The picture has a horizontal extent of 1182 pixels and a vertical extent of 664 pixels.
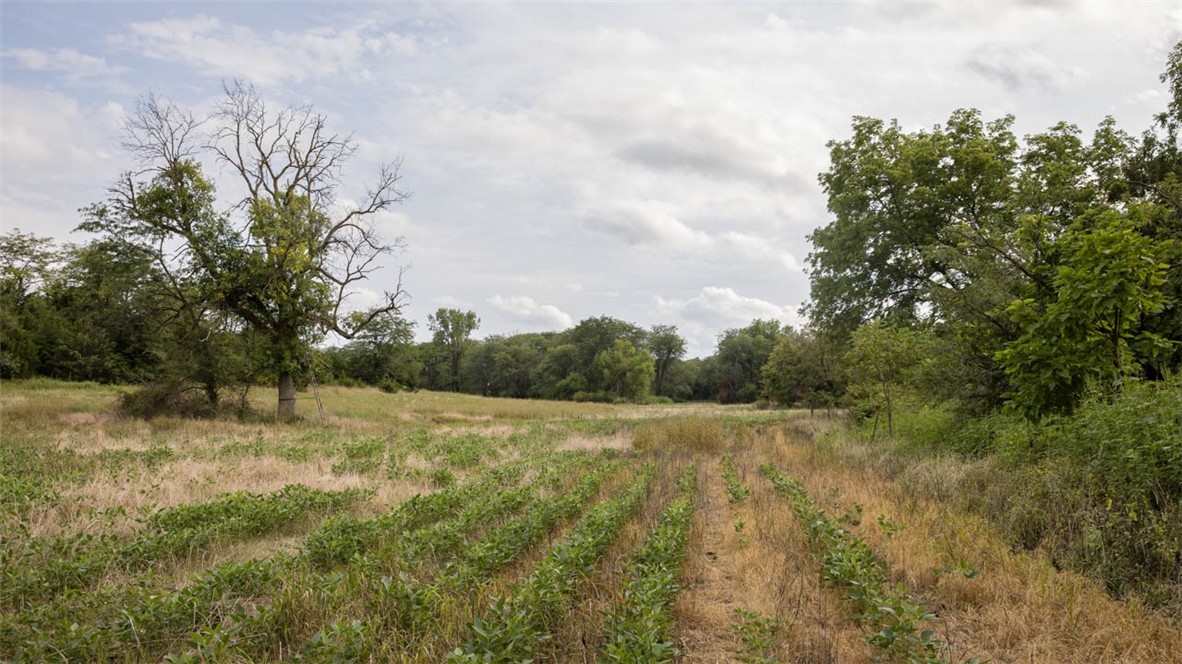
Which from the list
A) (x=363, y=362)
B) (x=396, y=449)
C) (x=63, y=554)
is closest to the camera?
(x=63, y=554)

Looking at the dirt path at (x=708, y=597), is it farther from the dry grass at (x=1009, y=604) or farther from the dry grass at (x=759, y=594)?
the dry grass at (x=1009, y=604)

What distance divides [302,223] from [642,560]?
22.0 meters

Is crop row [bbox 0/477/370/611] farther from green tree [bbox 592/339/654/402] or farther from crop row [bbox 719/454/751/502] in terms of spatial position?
green tree [bbox 592/339/654/402]

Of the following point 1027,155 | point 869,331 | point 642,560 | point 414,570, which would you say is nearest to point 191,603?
point 414,570

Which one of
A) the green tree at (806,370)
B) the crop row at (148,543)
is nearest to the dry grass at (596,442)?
the crop row at (148,543)

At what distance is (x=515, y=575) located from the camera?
18.7 feet

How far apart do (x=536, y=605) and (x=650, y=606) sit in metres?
0.89

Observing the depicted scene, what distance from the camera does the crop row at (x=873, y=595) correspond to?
3.79 meters

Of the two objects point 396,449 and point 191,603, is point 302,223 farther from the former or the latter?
point 191,603

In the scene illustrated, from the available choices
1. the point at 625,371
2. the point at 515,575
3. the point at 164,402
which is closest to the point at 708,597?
the point at 515,575

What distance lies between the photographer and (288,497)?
8258 millimetres

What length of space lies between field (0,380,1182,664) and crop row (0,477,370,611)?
3 centimetres

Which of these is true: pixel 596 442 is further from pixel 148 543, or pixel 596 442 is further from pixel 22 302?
pixel 22 302

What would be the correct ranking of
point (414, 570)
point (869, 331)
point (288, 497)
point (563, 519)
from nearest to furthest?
point (414, 570) < point (563, 519) < point (288, 497) < point (869, 331)
